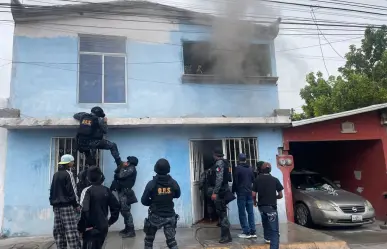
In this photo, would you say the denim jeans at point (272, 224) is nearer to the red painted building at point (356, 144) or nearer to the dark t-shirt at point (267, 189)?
the dark t-shirt at point (267, 189)

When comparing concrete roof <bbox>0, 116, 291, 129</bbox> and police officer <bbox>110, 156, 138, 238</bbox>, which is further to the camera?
concrete roof <bbox>0, 116, 291, 129</bbox>

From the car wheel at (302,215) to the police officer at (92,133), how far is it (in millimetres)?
4742

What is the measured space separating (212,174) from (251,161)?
93.1 inches

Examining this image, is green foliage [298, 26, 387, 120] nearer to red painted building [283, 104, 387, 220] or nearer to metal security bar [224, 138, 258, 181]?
red painted building [283, 104, 387, 220]

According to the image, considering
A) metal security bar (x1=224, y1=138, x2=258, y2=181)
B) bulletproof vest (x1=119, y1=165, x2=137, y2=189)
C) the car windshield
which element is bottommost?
the car windshield

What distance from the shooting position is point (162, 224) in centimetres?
488

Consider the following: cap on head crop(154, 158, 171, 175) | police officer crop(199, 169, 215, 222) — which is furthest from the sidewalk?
cap on head crop(154, 158, 171, 175)

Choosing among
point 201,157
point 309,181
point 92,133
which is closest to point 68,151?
→ point 92,133

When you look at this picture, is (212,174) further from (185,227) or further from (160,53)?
(160,53)

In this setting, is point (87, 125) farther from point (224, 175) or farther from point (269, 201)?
point (269, 201)

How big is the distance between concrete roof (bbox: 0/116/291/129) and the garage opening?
206 cm

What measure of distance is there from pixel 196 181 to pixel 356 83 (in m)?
9.54

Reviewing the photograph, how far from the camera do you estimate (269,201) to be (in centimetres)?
570

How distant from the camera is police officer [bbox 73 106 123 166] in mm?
6746
